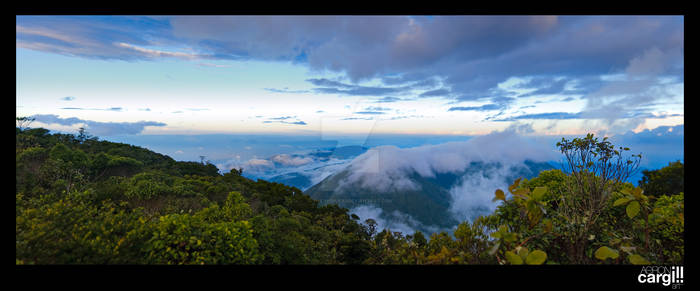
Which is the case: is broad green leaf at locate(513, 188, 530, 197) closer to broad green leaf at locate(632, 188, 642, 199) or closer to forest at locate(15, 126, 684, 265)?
forest at locate(15, 126, 684, 265)

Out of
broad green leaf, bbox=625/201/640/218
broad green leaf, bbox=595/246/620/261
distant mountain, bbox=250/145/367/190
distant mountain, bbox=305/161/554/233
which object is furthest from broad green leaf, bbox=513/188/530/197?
distant mountain, bbox=305/161/554/233

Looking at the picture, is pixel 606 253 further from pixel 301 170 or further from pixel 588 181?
pixel 301 170

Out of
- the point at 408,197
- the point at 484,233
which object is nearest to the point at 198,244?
the point at 484,233
